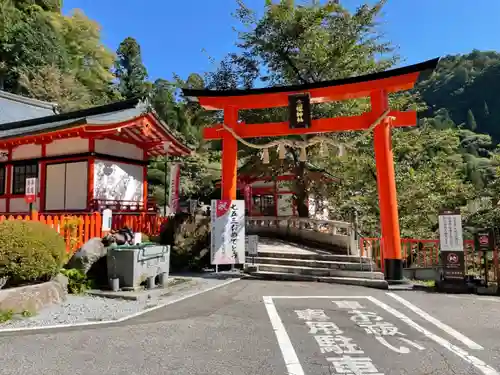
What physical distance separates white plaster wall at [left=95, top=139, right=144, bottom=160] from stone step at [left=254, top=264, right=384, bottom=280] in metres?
6.72

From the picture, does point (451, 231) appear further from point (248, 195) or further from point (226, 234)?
point (248, 195)

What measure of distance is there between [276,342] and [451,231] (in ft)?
19.5

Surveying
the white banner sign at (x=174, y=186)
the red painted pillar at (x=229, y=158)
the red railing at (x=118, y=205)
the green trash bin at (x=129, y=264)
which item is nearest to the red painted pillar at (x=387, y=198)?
the red painted pillar at (x=229, y=158)

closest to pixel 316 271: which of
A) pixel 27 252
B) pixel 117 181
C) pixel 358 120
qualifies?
pixel 358 120

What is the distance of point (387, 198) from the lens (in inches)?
373

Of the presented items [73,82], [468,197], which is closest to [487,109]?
[468,197]

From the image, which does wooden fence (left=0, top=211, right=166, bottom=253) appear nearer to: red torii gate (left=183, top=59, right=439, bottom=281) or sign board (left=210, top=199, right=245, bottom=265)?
sign board (left=210, top=199, right=245, bottom=265)

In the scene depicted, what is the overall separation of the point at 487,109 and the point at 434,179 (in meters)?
74.5

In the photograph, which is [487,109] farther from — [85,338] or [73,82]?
[85,338]

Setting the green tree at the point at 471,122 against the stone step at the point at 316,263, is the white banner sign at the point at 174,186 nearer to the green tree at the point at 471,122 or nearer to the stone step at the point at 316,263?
the stone step at the point at 316,263

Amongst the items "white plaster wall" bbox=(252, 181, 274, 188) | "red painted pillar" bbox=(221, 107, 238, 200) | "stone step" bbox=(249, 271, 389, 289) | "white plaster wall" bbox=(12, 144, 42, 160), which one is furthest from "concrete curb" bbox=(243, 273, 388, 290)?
"white plaster wall" bbox=(252, 181, 274, 188)

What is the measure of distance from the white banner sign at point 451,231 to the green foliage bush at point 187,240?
654 centimetres

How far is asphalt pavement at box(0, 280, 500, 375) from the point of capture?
383 cm

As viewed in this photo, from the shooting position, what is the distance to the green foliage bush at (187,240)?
438 inches
